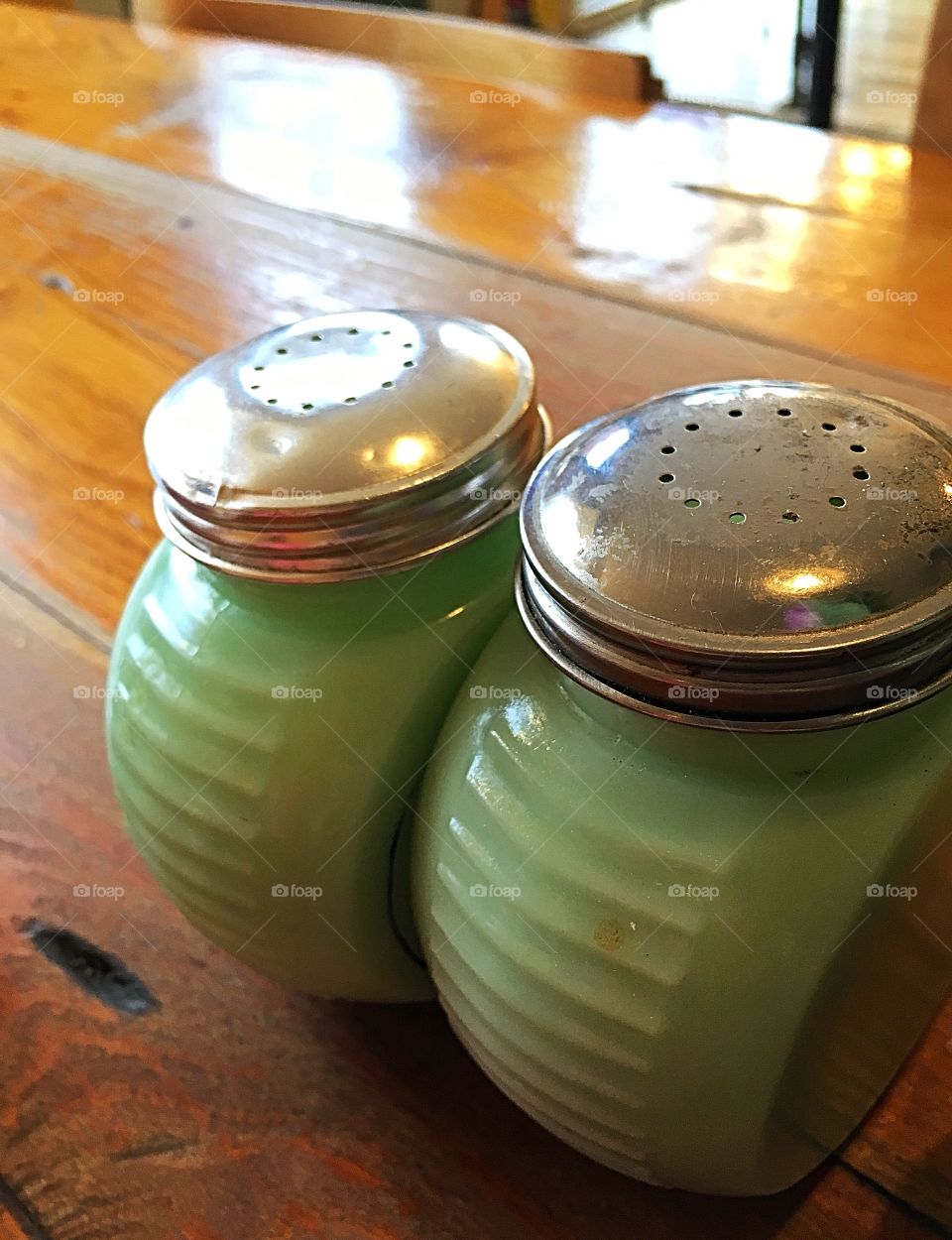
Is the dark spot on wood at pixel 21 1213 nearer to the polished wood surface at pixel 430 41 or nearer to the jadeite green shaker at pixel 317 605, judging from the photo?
the jadeite green shaker at pixel 317 605

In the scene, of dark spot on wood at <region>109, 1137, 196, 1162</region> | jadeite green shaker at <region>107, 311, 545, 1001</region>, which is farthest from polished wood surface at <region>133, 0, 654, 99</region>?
dark spot on wood at <region>109, 1137, 196, 1162</region>

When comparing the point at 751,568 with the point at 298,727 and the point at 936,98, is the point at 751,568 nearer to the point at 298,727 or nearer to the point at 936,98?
the point at 298,727

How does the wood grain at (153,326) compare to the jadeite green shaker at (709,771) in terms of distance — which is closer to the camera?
the jadeite green shaker at (709,771)

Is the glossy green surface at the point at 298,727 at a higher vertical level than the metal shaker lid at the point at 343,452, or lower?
lower

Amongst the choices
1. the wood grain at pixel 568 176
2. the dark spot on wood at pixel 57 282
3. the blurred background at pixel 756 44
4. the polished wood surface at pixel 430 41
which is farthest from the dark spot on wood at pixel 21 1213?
the blurred background at pixel 756 44

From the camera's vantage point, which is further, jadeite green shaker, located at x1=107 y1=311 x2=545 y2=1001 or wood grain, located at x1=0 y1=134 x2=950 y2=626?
wood grain, located at x1=0 y1=134 x2=950 y2=626

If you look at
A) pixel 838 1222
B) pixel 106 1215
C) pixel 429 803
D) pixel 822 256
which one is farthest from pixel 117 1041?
pixel 822 256

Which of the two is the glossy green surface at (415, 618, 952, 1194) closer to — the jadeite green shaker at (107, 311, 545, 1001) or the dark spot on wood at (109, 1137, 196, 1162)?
the jadeite green shaker at (107, 311, 545, 1001)
